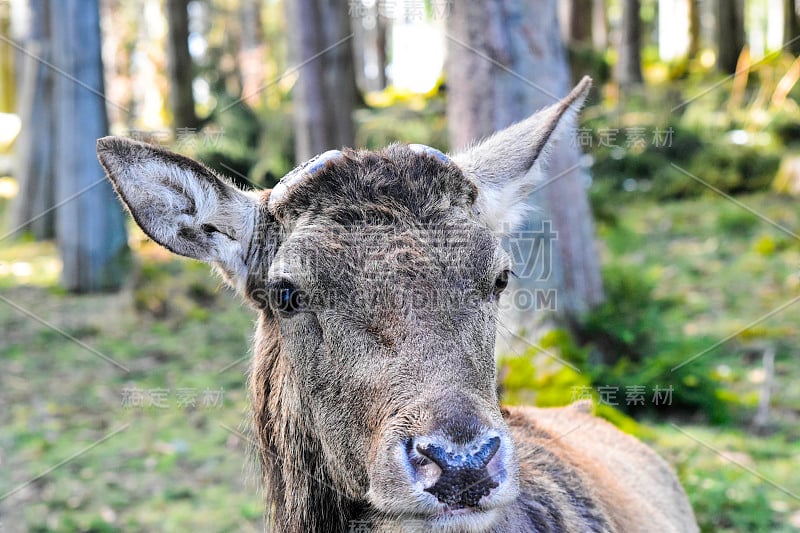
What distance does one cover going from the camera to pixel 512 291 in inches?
325

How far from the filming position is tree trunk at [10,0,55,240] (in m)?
17.2

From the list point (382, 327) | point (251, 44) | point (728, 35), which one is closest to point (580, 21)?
point (728, 35)

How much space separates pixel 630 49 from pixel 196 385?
60.3ft

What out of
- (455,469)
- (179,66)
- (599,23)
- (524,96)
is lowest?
(455,469)

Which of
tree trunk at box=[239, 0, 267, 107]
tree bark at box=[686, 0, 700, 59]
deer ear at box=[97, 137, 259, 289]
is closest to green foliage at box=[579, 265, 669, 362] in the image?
deer ear at box=[97, 137, 259, 289]

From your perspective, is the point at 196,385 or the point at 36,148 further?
the point at 36,148

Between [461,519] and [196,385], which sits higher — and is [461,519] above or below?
above

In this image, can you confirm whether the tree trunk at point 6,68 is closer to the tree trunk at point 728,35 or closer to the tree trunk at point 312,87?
the tree trunk at point 312,87

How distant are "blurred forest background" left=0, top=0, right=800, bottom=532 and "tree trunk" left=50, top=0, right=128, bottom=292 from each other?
0.13ft

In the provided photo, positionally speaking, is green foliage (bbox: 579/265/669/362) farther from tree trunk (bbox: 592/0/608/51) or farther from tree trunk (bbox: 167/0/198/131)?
tree trunk (bbox: 592/0/608/51)

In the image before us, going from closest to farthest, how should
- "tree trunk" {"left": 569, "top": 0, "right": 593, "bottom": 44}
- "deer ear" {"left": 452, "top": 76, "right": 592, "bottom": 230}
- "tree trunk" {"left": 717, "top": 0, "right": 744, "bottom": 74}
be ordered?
"deer ear" {"left": 452, "top": 76, "right": 592, "bottom": 230}
"tree trunk" {"left": 569, "top": 0, "right": 593, "bottom": 44}
"tree trunk" {"left": 717, "top": 0, "right": 744, "bottom": 74}

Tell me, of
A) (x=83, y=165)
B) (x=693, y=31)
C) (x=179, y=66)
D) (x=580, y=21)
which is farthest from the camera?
(x=693, y=31)

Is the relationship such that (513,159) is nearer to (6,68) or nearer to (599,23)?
(599,23)

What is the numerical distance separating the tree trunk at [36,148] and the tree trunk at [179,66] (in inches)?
99.8
